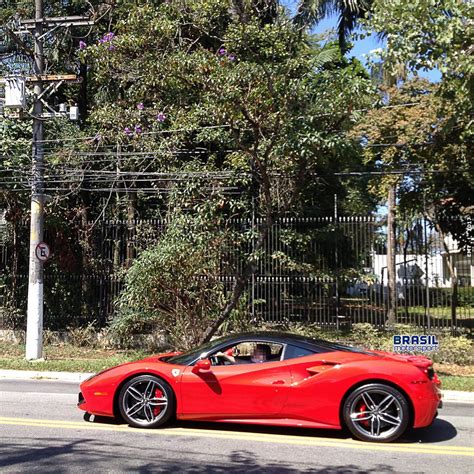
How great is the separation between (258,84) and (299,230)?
5174 mm

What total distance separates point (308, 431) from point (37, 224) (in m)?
9.34

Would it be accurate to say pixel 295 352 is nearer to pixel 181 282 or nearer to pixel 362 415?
pixel 362 415

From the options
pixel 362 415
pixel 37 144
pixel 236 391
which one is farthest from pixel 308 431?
pixel 37 144

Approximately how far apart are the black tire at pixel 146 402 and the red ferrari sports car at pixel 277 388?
12 mm

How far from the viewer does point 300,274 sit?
15.5 m

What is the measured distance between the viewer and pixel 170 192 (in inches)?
615

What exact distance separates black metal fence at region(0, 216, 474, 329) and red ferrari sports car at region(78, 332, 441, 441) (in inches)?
319

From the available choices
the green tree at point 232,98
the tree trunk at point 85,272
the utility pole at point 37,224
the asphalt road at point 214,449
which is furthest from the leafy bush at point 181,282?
the asphalt road at point 214,449

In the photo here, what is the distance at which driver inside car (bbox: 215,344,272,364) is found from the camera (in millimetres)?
6750

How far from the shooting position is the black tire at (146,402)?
6.58 m

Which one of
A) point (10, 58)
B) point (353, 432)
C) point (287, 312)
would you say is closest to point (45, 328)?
point (287, 312)

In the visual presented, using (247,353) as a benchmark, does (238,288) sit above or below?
above

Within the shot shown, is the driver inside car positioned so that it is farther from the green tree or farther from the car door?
the green tree

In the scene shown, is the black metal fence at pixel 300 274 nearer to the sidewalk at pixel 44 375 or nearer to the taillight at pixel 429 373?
the sidewalk at pixel 44 375
